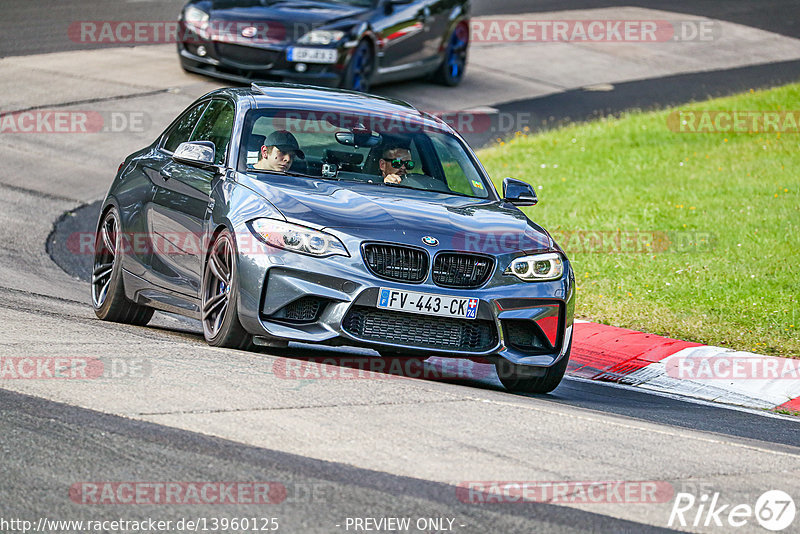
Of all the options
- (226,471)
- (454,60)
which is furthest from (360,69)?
(226,471)

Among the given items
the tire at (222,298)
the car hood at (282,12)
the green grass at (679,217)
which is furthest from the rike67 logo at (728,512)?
the car hood at (282,12)

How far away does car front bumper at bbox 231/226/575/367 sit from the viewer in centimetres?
734

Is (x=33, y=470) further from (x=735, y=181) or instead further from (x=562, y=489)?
(x=735, y=181)

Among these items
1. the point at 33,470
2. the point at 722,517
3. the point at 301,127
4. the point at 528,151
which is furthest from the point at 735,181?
the point at 33,470

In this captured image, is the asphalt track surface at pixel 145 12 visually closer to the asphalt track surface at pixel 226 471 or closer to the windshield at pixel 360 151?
the windshield at pixel 360 151

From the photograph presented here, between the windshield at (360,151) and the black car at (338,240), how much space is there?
0.01 m

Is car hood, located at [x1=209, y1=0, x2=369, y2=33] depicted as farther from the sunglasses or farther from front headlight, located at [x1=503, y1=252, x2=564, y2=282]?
front headlight, located at [x1=503, y1=252, x2=564, y2=282]

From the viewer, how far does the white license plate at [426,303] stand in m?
7.38

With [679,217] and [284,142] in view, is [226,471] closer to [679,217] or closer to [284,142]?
[284,142]

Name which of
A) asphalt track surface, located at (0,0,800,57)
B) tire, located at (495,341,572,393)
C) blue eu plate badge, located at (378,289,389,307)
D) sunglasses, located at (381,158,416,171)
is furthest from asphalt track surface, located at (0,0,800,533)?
asphalt track surface, located at (0,0,800,57)

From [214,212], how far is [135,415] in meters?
2.28

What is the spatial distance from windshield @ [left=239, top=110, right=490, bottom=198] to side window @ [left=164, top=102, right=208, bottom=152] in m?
0.87

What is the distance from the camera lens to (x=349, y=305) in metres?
7.33

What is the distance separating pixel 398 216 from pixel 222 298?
114cm
